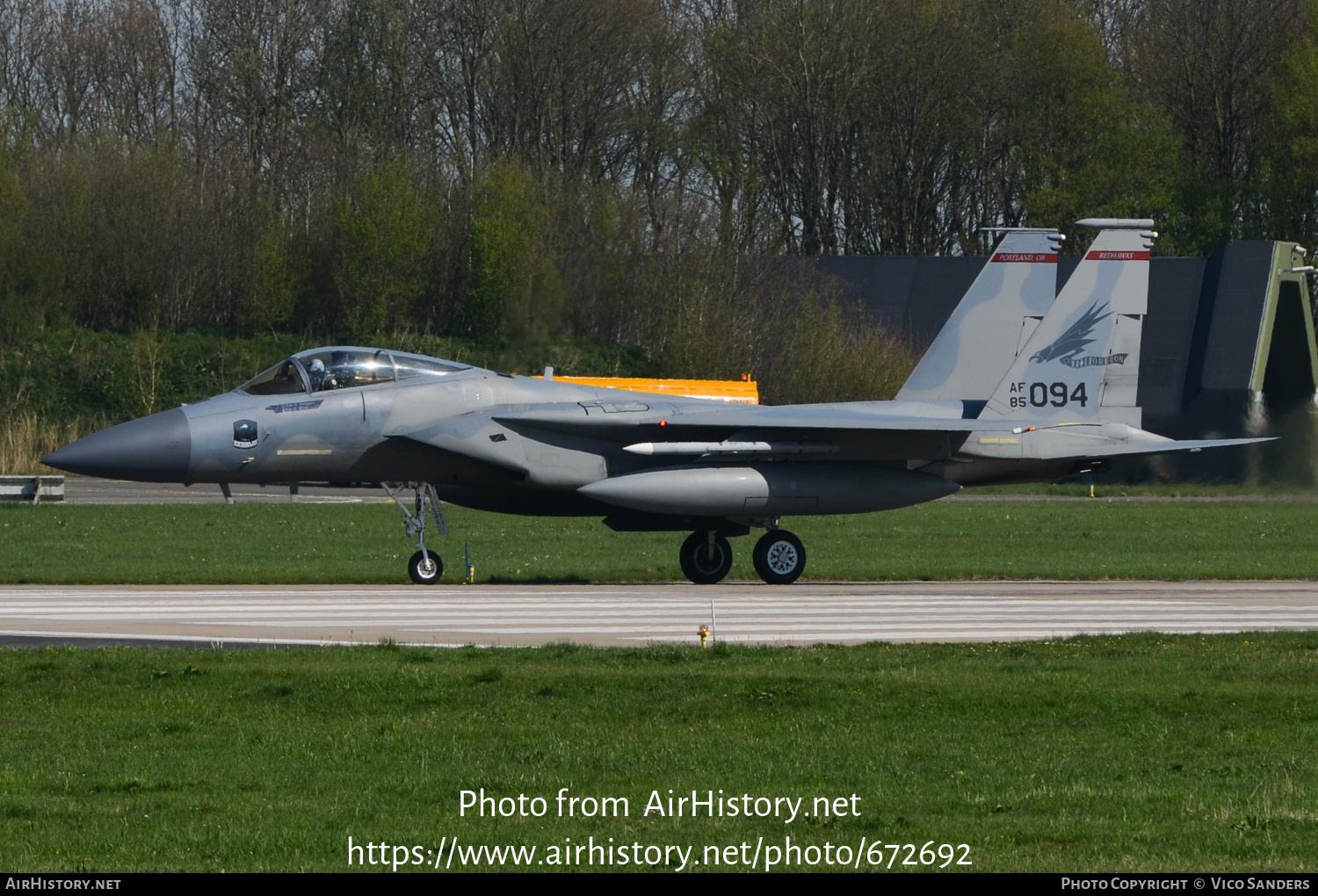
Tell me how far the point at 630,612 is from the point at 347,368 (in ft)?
16.8

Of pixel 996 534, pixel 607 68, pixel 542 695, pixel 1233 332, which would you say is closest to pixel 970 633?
pixel 542 695

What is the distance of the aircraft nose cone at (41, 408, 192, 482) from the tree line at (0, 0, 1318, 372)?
80.8 feet

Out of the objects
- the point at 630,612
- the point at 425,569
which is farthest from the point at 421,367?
the point at 630,612

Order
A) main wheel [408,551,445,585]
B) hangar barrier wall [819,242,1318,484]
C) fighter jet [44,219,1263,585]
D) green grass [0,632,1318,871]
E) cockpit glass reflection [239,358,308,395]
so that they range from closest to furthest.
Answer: green grass [0,632,1318,871], fighter jet [44,219,1263,585], cockpit glass reflection [239,358,308,395], main wheel [408,551,445,585], hangar barrier wall [819,242,1318,484]

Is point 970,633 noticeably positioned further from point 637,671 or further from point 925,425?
point 925,425

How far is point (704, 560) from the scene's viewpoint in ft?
67.0

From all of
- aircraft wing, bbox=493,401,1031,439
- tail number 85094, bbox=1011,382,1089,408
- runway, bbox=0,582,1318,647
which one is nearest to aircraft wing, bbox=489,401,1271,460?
aircraft wing, bbox=493,401,1031,439

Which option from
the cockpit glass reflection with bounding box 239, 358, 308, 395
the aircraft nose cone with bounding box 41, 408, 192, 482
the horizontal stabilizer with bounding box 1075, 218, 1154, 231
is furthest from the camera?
the horizontal stabilizer with bounding box 1075, 218, 1154, 231

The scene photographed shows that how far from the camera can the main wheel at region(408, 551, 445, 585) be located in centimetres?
1917

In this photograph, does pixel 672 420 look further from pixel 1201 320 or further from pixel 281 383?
pixel 1201 320

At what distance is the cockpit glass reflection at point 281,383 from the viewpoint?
18.5m

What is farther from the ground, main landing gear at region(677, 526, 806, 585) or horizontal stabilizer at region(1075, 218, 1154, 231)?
horizontal stabilizer at region(1075, 218, 1154, 231)

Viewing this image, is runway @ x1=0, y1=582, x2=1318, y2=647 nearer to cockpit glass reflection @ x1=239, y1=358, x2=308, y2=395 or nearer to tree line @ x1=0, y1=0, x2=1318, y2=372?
cockpit glass reflection @ x1=239, y1=358, x2=308, y2=395

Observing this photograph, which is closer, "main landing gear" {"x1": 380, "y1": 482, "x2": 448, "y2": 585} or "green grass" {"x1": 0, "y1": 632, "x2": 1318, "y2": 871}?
"green grass" {"x1": 0, "y1": 632, "x2": 1318, "y2": 871}
